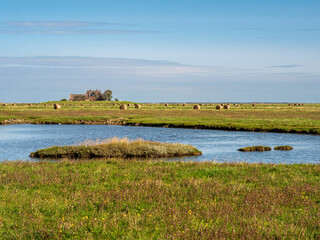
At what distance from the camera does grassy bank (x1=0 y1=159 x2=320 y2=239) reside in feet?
26.1

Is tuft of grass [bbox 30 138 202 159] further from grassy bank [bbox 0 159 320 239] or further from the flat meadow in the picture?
grassy bank [bbox 0 159 320 239]

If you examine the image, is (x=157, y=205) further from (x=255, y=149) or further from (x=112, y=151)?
(x=255, y=149)

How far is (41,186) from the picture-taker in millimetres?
13219

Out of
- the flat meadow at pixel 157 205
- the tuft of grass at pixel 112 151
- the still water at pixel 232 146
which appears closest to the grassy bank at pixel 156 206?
the flat meadow at pixel 157 205

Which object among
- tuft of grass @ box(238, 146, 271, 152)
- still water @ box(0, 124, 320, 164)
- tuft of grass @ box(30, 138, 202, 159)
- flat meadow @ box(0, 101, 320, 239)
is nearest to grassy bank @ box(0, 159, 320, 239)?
flat meadow @ box(0, 101, 320, 239)

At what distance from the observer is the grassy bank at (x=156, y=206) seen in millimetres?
7953

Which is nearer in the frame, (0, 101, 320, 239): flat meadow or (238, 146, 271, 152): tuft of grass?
(0, 101, 320, 239): flat meadow

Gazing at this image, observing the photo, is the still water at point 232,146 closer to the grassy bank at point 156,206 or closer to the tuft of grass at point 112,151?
the tuft of grass at point 112,151

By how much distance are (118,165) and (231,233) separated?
12.0 meters

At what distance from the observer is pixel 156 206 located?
397 inches

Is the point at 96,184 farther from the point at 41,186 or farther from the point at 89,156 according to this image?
the point at 89,156

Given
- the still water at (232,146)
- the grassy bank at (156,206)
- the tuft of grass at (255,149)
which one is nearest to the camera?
the grassy bank at (156,206)

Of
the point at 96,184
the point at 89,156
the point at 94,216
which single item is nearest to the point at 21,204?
the point at 94,216

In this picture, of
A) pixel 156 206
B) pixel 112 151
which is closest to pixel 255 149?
pixel 112 151
